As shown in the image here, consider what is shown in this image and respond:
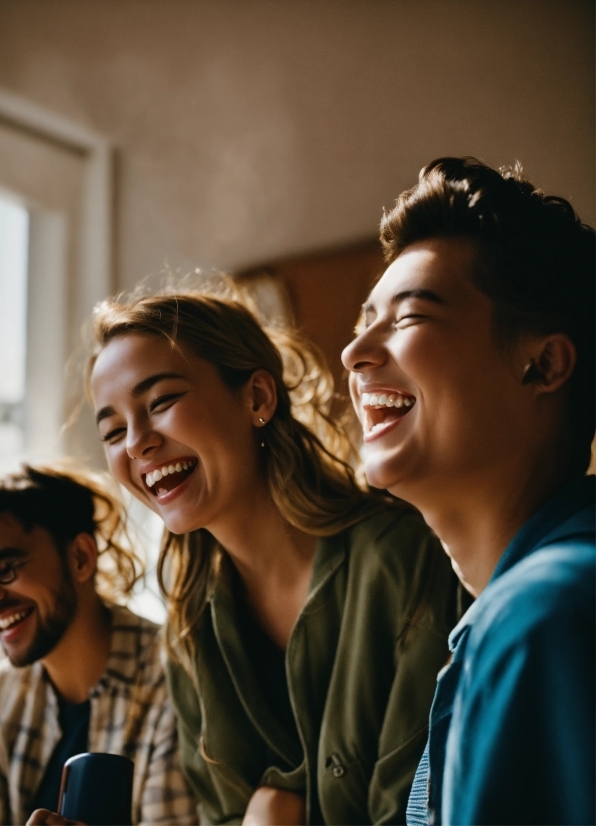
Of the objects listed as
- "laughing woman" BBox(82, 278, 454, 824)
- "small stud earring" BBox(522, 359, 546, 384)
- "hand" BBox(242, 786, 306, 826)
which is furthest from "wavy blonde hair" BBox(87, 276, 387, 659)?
A: "small stud earring" BBox(522, 359, 546, 384)

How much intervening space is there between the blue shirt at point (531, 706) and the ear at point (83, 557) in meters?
0.80

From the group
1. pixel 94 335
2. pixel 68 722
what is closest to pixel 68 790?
pixel 68 722

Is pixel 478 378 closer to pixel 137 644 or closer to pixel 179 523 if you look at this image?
pixel 179 523

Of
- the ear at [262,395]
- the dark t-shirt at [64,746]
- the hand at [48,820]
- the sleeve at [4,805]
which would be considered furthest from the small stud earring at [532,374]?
the sleeve at [4,805]

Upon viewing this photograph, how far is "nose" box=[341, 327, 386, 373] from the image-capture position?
814 millimetres

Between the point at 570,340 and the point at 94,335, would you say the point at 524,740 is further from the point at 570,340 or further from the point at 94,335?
the point at 94,335

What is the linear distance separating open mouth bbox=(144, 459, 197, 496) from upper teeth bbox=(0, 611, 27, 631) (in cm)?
28

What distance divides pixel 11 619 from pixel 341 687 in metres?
0.48

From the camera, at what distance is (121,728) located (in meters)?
1.20

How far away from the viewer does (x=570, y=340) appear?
30.8 inches

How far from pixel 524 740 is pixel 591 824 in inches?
2.3

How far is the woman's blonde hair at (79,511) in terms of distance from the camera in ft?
4.14

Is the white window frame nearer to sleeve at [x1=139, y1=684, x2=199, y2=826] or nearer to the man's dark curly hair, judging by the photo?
sleeve at [x1=139, y1=684, x2=199, y2=826]

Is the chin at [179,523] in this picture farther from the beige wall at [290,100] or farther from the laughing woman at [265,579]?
the beige wall at [290,100]
